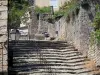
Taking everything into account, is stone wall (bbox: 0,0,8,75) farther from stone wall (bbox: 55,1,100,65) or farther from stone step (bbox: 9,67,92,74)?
stone wall (bbox: 55,1,100,65)

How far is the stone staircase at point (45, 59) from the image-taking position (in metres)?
14.1

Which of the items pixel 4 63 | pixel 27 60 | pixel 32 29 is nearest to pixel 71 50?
pixel 27 60

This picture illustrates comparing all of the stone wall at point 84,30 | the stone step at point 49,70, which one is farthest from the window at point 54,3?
the stone step at point 49,70

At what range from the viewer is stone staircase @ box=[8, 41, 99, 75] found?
1414 cm

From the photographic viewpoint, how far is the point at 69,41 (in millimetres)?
18766

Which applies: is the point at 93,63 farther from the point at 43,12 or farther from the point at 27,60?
the point at 43,12

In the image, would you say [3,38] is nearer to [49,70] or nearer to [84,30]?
[49,70]

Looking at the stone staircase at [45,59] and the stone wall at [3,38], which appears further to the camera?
the stone staircase at [45,59]

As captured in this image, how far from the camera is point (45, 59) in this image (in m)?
15.5

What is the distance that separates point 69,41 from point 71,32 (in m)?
0.47

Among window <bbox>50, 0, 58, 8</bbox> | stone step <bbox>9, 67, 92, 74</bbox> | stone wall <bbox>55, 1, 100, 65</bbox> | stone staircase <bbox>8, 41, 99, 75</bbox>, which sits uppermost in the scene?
window <bbox>50, 0, 58, 8</bbox>

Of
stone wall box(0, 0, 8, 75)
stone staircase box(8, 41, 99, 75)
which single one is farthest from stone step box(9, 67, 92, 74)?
stone wall box(0, 0, 8, 75)

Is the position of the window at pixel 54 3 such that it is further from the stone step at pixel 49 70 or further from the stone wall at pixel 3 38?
the stone wall at pixel 3 38

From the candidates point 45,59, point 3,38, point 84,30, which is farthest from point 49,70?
point 84,30
